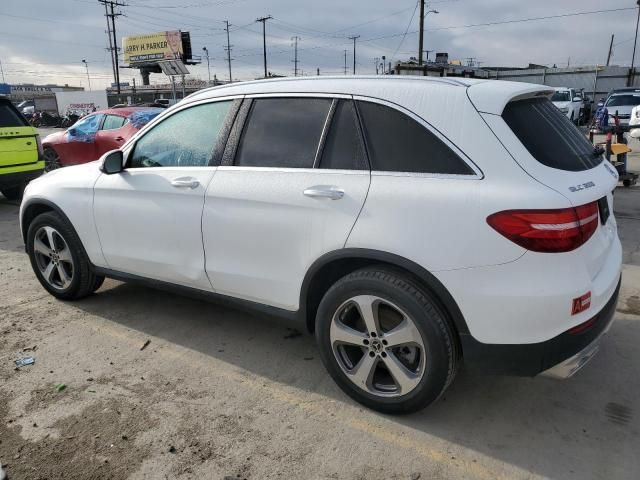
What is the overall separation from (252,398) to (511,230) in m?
1.76

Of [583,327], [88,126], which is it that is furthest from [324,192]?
[88,126]

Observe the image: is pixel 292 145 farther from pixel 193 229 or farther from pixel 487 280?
pixel 487 280

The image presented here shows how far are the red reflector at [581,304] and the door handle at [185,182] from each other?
2.27m

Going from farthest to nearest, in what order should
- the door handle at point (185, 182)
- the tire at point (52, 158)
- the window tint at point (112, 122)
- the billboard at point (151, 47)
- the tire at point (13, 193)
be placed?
1. the billboard at point (151, 47)
2. the tire at point (52, 158)
3. the window tint at point (112, 122)
4. the tire at point (13, 193)
5. the door handle at point (185, 182)

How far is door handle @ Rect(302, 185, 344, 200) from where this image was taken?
9.08 feet

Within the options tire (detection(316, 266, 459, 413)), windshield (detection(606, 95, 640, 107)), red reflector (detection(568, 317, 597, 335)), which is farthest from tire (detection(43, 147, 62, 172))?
windshield (detection(606, 95, 640, 107))

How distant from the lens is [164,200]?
11.6ft

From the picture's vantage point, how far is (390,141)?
2727mm

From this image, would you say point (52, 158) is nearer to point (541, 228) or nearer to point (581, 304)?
point (541, 228)

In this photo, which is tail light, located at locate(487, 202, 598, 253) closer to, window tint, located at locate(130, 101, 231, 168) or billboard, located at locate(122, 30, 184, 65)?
window tint, located at locate(130, 101, 231, 168)

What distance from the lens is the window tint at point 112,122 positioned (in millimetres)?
11453

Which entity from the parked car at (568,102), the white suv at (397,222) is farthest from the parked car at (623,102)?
the white suv at (397,222)

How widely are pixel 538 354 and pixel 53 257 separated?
3.87 meters

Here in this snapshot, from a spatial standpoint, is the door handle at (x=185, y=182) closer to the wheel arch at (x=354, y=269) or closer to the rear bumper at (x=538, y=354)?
the wheel arch at (x=354, y=269)
